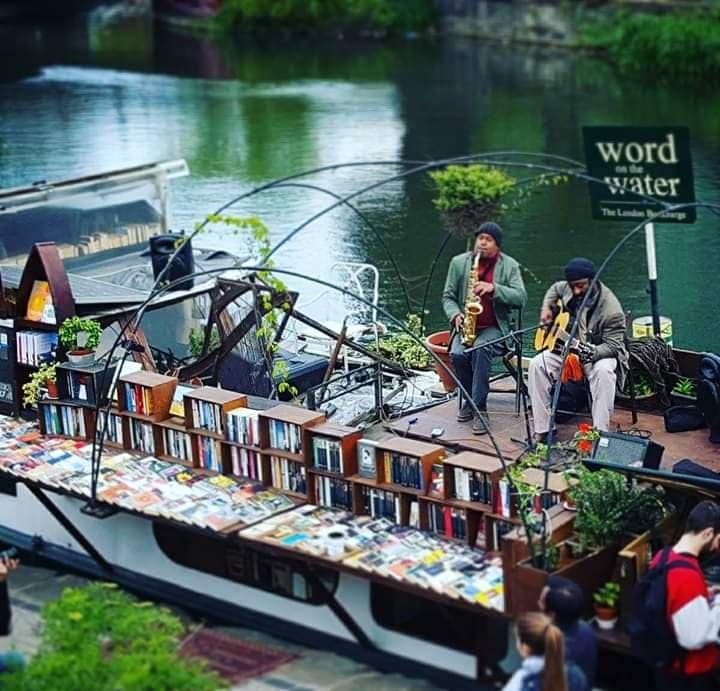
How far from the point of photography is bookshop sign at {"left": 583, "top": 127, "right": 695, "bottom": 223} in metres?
10.8

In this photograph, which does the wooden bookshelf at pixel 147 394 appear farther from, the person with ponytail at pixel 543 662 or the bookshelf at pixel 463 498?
the person with ponytail at pixel 543 662

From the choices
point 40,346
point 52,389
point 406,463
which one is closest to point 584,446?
point 406,463

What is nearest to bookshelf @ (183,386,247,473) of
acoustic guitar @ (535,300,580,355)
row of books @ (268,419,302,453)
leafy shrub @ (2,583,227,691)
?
row of books @ (268,419,302,453)

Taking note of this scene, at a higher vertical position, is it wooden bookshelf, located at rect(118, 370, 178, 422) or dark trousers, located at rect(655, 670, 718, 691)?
wooden bookshelf, located at rect(118, 370, 178, 422)

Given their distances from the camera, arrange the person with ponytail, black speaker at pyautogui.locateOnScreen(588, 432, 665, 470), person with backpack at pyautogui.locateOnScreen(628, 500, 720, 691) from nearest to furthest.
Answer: the person with ponytail < person with backpack at pyautogui.locateOnScreen(628, 500, 720, 691) < black speaker at pyautogui.locateOnScreen(588, 432, 665, 470)

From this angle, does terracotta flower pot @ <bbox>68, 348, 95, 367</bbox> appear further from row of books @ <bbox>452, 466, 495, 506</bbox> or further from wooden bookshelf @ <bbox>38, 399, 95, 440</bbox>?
row of books @ <bbox>452, 466, 495, 506</bbox>

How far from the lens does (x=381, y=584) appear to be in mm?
8055

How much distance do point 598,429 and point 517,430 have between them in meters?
0.64

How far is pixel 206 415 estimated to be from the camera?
9484 mm

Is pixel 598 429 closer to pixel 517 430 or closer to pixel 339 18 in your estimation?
pixel 517 430

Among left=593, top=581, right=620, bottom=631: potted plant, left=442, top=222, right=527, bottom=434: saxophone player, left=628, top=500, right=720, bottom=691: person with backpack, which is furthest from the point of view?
left=442, top=222, right=527, bottom=434: saxophone player

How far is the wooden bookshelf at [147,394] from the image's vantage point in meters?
9.70

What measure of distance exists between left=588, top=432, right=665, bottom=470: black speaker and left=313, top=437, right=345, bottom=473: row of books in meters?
1.40

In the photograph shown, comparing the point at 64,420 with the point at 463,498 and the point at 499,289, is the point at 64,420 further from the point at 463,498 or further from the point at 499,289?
the point at 463,498
